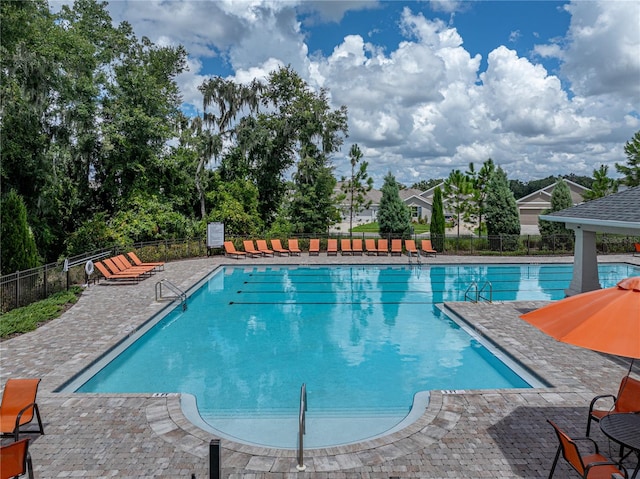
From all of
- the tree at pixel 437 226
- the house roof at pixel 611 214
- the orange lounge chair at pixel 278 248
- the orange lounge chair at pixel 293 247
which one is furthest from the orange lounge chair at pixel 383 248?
the house roof at pixel 611 214

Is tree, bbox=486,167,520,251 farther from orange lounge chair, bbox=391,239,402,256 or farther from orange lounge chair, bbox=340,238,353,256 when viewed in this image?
orange lounge chair, bbox=340,238,353,256

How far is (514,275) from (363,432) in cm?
1628

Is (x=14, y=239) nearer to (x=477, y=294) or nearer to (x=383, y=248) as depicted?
(x=477, y=294)

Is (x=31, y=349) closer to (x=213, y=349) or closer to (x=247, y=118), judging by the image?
(x=213, y=349)

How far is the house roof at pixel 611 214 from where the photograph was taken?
33.1 feet

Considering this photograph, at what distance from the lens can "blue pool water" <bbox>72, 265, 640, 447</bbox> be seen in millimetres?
7156

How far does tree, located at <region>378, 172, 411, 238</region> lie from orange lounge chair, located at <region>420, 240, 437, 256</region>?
6.48 ft

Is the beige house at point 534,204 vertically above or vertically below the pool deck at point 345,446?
above

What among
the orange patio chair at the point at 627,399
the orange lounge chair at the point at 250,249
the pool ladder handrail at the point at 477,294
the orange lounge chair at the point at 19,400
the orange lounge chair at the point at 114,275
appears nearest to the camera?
the orange patio chair at the point at 627,399

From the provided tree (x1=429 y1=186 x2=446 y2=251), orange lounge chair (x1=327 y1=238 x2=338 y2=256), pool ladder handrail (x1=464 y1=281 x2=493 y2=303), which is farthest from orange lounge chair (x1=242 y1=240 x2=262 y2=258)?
pool ladder handrail (x1=464 y1=281 x2=493 y2=303)

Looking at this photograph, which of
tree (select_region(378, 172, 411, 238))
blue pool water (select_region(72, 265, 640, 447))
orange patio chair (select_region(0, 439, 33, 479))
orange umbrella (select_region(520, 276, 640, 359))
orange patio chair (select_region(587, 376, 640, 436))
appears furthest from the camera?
tree (select_region(378, 172, 411, 238))

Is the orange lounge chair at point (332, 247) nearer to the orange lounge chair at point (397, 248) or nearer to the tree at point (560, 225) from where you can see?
the orange lounge chair at point (397, 248)

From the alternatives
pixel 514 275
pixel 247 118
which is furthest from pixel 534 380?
pixel 247 118

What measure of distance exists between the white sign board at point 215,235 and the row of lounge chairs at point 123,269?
465cm
